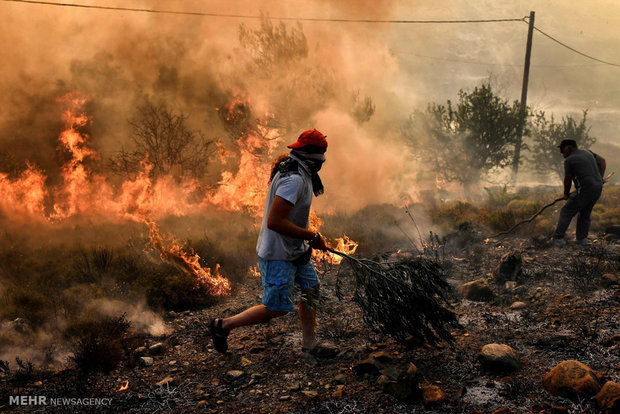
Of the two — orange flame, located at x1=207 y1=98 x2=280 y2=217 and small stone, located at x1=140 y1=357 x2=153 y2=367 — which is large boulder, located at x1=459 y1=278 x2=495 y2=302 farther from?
orange flame, located at x1=207 y1=98 x2=280 y2=217

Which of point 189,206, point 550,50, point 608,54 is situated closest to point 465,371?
point 189,206

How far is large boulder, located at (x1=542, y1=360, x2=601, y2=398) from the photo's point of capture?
2.35 metres

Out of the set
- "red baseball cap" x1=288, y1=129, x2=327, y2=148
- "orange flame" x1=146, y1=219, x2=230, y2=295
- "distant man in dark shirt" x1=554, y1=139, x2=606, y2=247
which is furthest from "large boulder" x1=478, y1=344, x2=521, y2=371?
"distant man in dark shirt" x1=554, y1=139, x2=606, y2=247

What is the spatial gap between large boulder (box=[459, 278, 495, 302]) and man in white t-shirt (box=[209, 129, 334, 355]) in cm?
235

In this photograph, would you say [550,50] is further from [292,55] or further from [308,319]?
[308,319]

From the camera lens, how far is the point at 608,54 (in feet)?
247

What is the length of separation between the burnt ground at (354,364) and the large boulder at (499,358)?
50 mm

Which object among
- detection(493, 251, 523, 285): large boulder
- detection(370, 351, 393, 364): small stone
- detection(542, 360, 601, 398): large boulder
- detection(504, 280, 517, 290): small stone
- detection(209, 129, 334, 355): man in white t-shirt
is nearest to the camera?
detection(542, 360, 601, 398): large boulder

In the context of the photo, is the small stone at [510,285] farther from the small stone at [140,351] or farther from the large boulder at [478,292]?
the small stone at [140,351]

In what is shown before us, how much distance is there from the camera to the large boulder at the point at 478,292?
14.9 feet

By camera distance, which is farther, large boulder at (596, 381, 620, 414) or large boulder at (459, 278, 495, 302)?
large boulder at (459, 278, 495, 302)

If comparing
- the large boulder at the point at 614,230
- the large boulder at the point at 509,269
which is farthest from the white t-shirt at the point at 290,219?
the large boulder at the point at 614,230

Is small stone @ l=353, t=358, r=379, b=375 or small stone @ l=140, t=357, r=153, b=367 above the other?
small stone @ l=353, t=358, r=379, b=375

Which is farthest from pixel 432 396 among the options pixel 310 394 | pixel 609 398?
pixel 609 398
